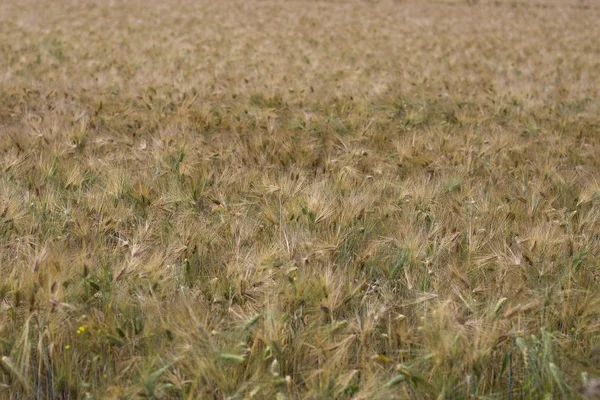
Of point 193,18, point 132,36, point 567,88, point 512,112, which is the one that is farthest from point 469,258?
point 193,18

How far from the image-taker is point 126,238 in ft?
8.13

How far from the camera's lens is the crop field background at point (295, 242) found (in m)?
1.67

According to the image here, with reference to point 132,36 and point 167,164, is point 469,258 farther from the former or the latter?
point 132,36

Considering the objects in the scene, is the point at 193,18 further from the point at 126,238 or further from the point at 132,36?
the point at 126,238

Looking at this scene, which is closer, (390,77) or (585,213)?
(585,213)

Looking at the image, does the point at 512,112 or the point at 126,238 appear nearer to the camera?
the point at 126,238

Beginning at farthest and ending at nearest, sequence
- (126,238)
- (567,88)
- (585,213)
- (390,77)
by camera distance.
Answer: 1. (390,77)
2. (567,88)
3. (585,213)
4. (126,238)

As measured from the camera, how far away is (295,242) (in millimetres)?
2297

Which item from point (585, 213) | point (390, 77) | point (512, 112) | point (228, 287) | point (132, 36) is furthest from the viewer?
point (132, 36)

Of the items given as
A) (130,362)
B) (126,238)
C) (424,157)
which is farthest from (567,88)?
(130,362)

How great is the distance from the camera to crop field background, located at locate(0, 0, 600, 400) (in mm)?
1673

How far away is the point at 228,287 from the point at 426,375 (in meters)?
0.77

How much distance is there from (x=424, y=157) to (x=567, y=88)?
3636mm

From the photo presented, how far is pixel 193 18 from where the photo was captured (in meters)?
13.9
